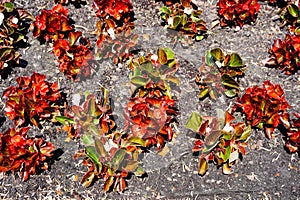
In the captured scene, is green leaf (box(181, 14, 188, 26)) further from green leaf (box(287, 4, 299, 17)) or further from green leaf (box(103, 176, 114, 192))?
green leaf (box(103, 176, 114, 192))

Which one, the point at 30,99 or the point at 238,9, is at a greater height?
the point at 238,9

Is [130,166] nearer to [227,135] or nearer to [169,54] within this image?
[227,135]

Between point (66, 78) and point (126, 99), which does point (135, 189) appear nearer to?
point (126, 99)

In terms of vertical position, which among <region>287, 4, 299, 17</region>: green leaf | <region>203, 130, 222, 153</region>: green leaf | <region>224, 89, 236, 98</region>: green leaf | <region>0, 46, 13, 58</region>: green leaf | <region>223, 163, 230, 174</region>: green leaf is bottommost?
<region>223, 163, 230, 174</region>: green leaf

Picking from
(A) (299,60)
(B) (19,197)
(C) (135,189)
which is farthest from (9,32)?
(A) (299,60)

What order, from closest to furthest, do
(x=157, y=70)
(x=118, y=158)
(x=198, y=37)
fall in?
(x=118, y=158) < (x=157, y=70) < (x=198, y=37)

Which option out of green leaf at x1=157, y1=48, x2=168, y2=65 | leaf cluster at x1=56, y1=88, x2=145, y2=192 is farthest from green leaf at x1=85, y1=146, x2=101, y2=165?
green leaf at x1=157, y1=48, x2=168, y2=65

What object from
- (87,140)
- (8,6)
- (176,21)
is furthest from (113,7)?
(87,140)

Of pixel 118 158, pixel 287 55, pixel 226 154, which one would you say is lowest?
pixel 226 154
